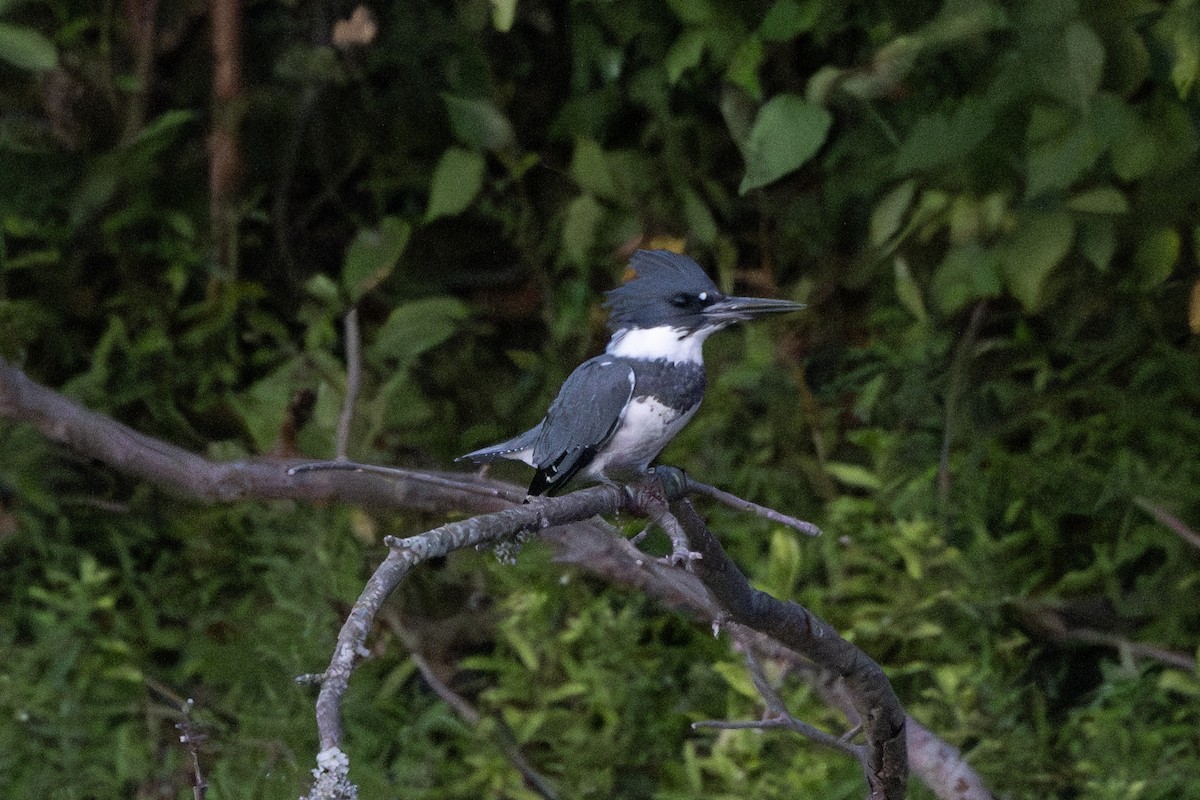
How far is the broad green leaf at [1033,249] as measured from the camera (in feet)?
5.86

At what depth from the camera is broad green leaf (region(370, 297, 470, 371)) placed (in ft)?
6.57

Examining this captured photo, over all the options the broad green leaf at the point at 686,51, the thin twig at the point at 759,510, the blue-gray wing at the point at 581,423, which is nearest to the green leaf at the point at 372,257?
the broad green leaf at the point at 686,51

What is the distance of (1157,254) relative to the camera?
72.6 inches

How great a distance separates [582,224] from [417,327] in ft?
0.94

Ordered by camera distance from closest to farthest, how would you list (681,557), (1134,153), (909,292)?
(681,557), (1134,153), (909,292)

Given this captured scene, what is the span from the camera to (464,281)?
2326 mm

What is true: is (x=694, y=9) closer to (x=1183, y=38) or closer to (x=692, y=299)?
(x=1183, y=38)

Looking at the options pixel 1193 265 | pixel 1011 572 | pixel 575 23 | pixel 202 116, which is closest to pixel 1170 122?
pixel 1193 265

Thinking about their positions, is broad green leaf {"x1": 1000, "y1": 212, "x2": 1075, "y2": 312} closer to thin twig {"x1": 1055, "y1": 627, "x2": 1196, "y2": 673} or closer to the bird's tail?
thin twig {"x1": 1055, "y1": 627, "x2": 1196, "y2": 673}

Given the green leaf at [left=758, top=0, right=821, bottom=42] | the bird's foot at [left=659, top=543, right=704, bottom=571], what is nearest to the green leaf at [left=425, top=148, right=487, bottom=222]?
the green leaf at [left=758, top=0, right=821, bottom=42]

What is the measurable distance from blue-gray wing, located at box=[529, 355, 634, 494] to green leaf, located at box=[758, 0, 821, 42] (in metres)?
0.76

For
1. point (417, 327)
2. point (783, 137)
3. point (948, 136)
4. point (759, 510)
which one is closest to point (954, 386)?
point (948, 136)

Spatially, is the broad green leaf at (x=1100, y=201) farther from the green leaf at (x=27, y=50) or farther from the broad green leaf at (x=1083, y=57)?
the green leaf at (x=27, y=50)

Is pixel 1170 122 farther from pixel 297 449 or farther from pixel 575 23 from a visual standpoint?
pixel 297 449
